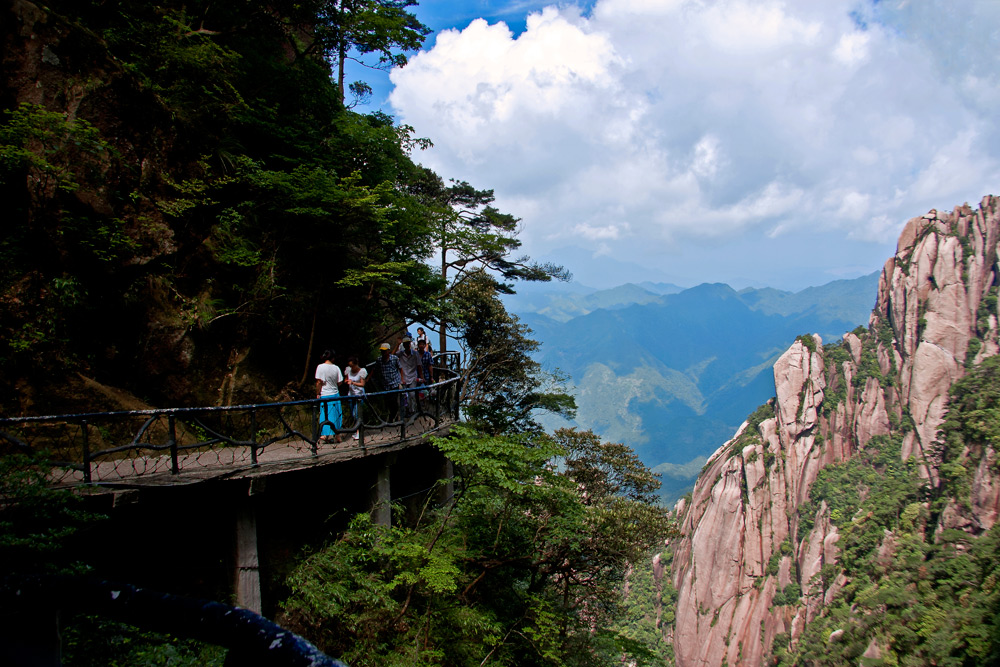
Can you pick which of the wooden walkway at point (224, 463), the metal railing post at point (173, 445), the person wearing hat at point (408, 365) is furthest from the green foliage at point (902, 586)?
the metal railing post at point (173, 445)

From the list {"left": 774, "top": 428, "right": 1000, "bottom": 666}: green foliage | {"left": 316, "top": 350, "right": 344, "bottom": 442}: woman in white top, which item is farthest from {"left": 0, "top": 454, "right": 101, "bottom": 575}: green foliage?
{"left": 774, "top": 428, "right": 1000, "bottom": 666}: green foliage

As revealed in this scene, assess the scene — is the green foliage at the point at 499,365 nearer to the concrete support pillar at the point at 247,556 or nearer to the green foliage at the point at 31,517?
the concrete support pillar at the point at 247,556

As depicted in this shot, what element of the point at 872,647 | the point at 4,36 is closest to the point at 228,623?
the point at 4,36

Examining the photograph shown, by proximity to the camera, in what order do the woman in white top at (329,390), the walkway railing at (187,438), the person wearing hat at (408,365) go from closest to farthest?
the walkway railing at (187,438), the woman in white top at (329,390), the person wearing hat at (408,365)

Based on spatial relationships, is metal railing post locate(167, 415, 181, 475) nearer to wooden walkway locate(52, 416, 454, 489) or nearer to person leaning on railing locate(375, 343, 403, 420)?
wooden walkway locate(52, 416, 454, 489)

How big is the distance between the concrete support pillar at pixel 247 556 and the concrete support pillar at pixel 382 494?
2.10 meters

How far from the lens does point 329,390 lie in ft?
27.9

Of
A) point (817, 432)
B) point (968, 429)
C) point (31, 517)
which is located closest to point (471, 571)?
point (31, 517)

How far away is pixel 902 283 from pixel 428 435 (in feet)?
239

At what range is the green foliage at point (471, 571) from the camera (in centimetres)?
681

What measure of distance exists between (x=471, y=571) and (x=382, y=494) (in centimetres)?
219

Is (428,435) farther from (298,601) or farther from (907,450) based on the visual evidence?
(907,450)

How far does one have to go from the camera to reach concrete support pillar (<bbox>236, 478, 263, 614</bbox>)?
23.4 ft

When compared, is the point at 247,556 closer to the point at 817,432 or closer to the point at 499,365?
the point at 499,365
